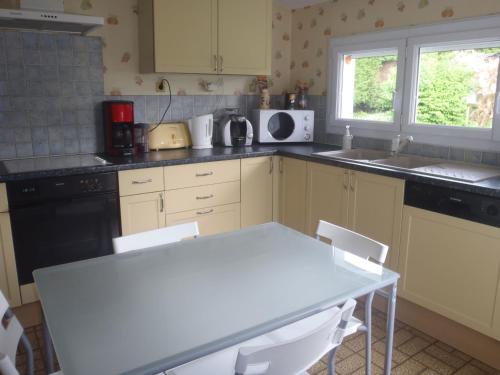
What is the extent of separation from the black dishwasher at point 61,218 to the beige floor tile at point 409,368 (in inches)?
68.6

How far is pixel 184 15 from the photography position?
9.77ft

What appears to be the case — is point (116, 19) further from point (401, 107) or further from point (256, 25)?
point (401, 107)

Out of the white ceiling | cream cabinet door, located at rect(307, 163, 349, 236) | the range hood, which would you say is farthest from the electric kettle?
the white ceiling

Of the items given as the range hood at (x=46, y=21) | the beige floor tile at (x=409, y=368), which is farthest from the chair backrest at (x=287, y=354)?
the range hood at (x=46, y=21)

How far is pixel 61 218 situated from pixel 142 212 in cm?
48

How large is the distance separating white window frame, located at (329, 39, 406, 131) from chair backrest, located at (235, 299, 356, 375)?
2.22 meters

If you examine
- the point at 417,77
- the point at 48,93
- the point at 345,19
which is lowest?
the point at 48,93

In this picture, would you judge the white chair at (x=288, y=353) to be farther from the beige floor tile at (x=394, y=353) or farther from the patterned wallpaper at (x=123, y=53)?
the patterned wallpaper at (x=123, y=53)

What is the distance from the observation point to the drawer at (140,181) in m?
2.70

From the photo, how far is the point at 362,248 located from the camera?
172 centimetres

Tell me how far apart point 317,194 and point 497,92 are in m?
1.23

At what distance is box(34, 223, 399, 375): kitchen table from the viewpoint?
1.03 m

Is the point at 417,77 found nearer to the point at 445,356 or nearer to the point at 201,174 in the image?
the point at 201,174

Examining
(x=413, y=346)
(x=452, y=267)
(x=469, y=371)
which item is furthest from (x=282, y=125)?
(x=469, y=371)
